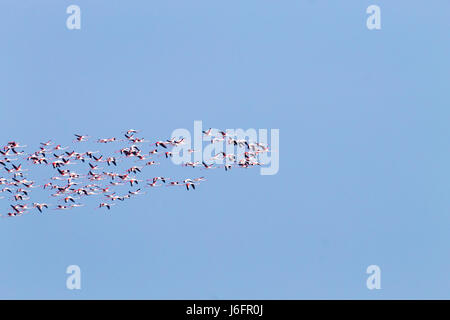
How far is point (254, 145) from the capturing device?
36.3 metres

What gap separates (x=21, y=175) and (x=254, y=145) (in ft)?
30.8

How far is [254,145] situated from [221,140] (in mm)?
1375

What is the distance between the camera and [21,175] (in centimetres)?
3694
